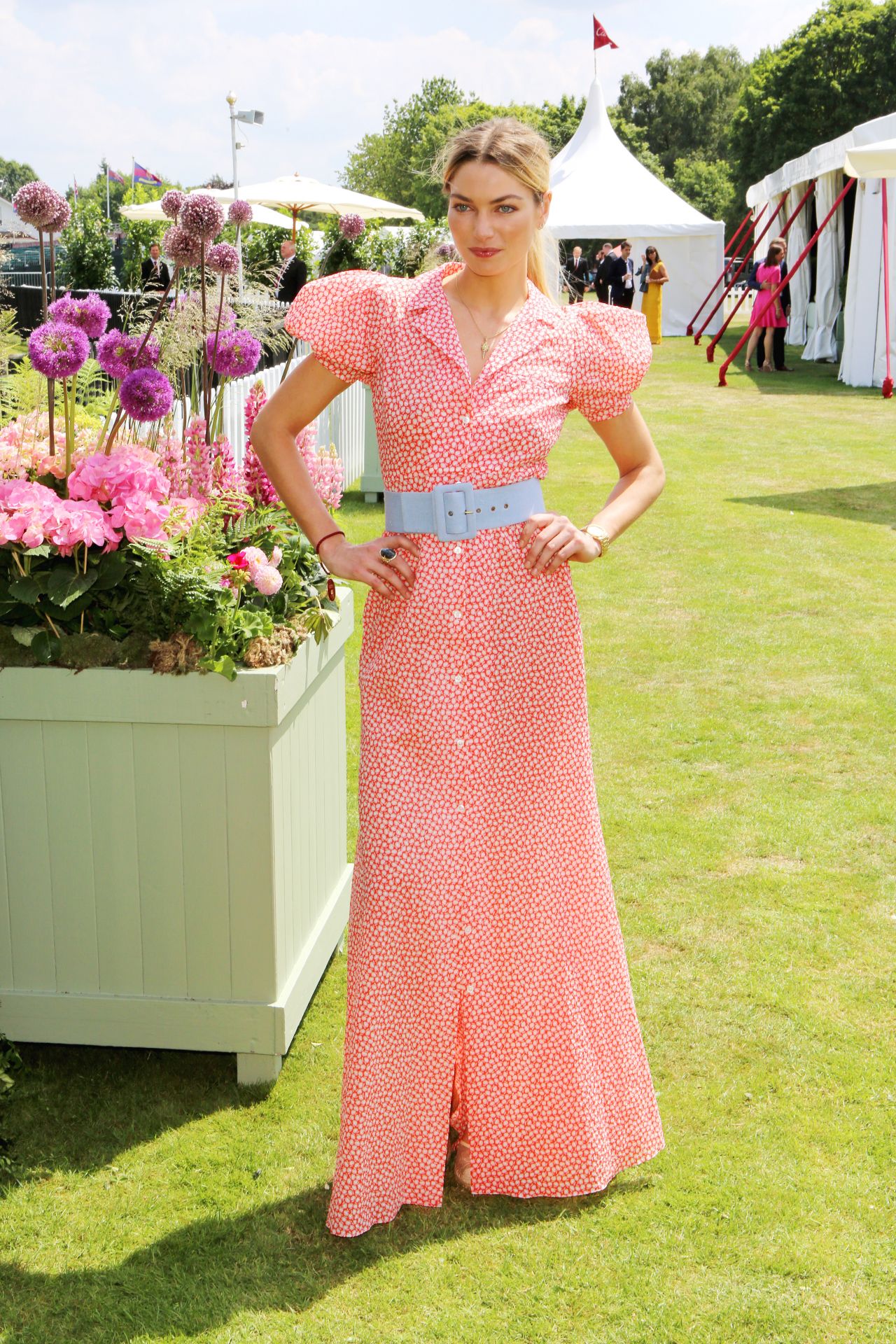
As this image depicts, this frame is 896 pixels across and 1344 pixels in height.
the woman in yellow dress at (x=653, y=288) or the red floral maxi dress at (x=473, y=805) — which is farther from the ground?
the woman in yellow dress at (x=653, y=288)

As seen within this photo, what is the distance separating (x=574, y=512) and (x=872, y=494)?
2.39 m

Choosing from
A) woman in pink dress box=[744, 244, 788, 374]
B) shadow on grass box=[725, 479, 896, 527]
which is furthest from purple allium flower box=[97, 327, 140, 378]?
woman in pink dress box=[744, 244, 788, 374]

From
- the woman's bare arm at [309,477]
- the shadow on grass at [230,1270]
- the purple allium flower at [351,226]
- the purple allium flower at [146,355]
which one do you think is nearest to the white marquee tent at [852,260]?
the purple allium flower at [351,226]

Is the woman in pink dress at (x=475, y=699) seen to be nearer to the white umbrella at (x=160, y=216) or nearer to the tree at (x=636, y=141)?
the white umbrella at (x=160, y=216)

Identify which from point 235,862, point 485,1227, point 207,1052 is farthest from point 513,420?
point 207,1052

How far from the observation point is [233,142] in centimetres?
820

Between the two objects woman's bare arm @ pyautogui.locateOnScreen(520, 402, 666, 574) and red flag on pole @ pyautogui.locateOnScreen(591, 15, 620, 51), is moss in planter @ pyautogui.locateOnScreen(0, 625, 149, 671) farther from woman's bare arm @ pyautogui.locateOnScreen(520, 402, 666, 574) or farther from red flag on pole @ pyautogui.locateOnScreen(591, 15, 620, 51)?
red flag on pole @ pyautogui.locateOnScreen(591, 15, 620, 51)

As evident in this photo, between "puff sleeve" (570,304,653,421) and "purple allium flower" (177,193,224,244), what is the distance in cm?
74

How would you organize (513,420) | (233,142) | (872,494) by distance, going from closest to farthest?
(513,420), (233,142), (872,494)

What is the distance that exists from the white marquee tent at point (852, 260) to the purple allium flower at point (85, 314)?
38.7ft

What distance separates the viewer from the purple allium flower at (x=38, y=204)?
2525 mm

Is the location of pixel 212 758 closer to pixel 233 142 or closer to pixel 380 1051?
pixel 380 1051

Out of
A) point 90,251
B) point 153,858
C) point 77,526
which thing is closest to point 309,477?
point 77,526

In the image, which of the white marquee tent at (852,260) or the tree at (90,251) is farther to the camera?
the tree at (90,251)
